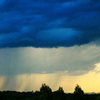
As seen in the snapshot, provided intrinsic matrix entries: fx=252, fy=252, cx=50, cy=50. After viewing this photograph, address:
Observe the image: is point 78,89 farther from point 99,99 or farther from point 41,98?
point 41,98

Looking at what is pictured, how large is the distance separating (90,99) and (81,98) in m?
73.0

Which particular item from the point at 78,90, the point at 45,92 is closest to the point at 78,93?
the point at 78,90

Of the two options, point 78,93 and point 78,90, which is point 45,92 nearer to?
point 78,93

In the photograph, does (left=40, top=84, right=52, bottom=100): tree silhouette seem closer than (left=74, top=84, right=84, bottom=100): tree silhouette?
No

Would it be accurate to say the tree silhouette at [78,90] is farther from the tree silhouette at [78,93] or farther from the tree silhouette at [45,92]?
the tree silhouette at [45,92]

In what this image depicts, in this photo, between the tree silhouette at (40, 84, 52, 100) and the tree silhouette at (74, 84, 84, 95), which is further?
the tree silhouette at (40, 84, 52, 100)

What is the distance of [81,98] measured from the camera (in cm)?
11912

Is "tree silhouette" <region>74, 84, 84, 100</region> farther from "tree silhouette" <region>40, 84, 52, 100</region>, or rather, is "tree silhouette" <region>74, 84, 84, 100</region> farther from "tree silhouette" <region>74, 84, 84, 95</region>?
"tree silhouette" <region>40, 84, 52, 100</region>

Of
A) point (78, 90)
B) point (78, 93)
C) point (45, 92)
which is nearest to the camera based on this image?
point (78, 90)

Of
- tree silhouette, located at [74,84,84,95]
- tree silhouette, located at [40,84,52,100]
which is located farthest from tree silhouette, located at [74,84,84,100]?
tree silhouette, located at [40,84,52,100]

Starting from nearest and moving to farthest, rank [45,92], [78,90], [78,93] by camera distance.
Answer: [78,90]
[78,93]
[45,92]

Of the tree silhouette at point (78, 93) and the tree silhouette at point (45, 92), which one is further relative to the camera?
the tree silhouette at point (45, 92)

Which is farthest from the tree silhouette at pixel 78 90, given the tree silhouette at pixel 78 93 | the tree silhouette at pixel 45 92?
the tree silhouette at pixel 45 92

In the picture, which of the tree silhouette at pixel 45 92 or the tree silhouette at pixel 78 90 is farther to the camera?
the tree silhouette at pixel 45 92
